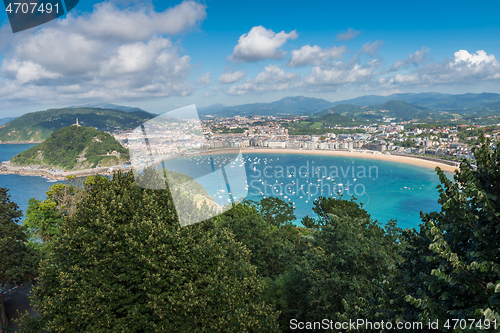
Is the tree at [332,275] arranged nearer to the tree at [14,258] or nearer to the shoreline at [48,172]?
the tree at [14,258]

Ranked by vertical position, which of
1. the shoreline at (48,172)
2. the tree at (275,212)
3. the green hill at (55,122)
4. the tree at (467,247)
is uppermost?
the green hill at (55,122)

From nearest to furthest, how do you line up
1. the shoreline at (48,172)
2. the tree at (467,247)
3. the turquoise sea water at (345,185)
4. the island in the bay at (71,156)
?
1. the tree at (467,247)
2. the turquoise sea water at (345,185)
3. the shoreline at (48,172)
4. the island in the bay at (71,156)

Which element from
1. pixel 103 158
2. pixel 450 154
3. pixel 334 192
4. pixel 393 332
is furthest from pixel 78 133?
pixel 450 154

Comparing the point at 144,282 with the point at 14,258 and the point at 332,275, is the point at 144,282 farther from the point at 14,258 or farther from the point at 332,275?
the point at 14,258

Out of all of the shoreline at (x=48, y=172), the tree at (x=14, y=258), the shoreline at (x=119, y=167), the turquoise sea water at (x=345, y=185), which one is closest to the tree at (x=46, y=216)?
the tree at (x=14, y=258)

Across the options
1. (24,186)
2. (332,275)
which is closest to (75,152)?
(24,186)

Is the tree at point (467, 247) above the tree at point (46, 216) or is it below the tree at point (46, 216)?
above
